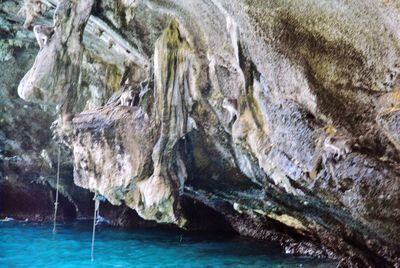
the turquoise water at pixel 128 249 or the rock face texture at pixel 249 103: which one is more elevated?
the rock face texture at pixel 249 103

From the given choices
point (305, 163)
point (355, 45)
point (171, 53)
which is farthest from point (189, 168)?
point (355, 45)

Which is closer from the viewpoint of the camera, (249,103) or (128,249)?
(249,103)

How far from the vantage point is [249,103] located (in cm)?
670

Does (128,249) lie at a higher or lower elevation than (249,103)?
lower

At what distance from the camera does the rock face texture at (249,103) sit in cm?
492

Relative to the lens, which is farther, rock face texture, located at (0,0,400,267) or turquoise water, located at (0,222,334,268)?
turquoise water, located at (0,222,334,268)

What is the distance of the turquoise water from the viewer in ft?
37.0

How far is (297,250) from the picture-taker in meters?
12.8

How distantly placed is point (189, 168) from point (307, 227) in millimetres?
2895

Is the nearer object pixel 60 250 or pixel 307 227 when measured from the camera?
pixel 307 227

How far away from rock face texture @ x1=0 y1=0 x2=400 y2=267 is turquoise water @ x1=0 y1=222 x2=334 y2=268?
215 centimetres

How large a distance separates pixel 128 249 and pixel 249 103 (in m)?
7.81

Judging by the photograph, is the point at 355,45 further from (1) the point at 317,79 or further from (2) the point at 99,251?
(2) the point at 99,251

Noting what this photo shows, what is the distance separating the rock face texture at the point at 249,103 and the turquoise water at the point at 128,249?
2.15m
